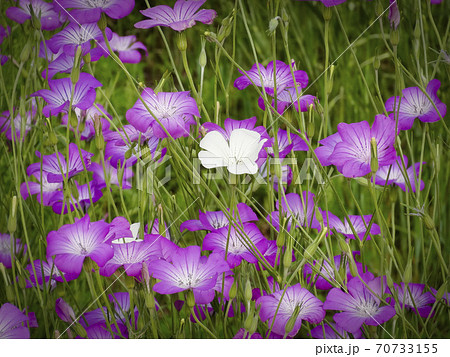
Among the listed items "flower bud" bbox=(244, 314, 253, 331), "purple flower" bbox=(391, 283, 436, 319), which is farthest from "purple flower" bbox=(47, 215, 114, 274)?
"purple flower" bbox=(391, 283, 436, 319)

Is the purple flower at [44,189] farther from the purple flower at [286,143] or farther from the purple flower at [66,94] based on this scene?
the purple flower at [286,143]

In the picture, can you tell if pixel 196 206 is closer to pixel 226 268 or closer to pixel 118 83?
pixel 226 268

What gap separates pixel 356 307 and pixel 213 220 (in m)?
0.15

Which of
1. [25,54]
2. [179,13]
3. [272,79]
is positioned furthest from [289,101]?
[25,54]

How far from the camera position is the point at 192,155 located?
1.78ft

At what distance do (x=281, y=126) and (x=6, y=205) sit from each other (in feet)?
0.91

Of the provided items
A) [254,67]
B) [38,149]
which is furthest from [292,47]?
[38,149]

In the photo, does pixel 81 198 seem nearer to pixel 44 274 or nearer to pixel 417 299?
pixel 44 274

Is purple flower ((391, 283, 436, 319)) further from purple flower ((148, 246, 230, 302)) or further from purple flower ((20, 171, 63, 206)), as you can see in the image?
purple flower ((20, 171, 63, 206))

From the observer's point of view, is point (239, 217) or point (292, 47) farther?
point (292, 47)

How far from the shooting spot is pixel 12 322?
527 mm

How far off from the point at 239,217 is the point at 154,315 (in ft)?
0.35
